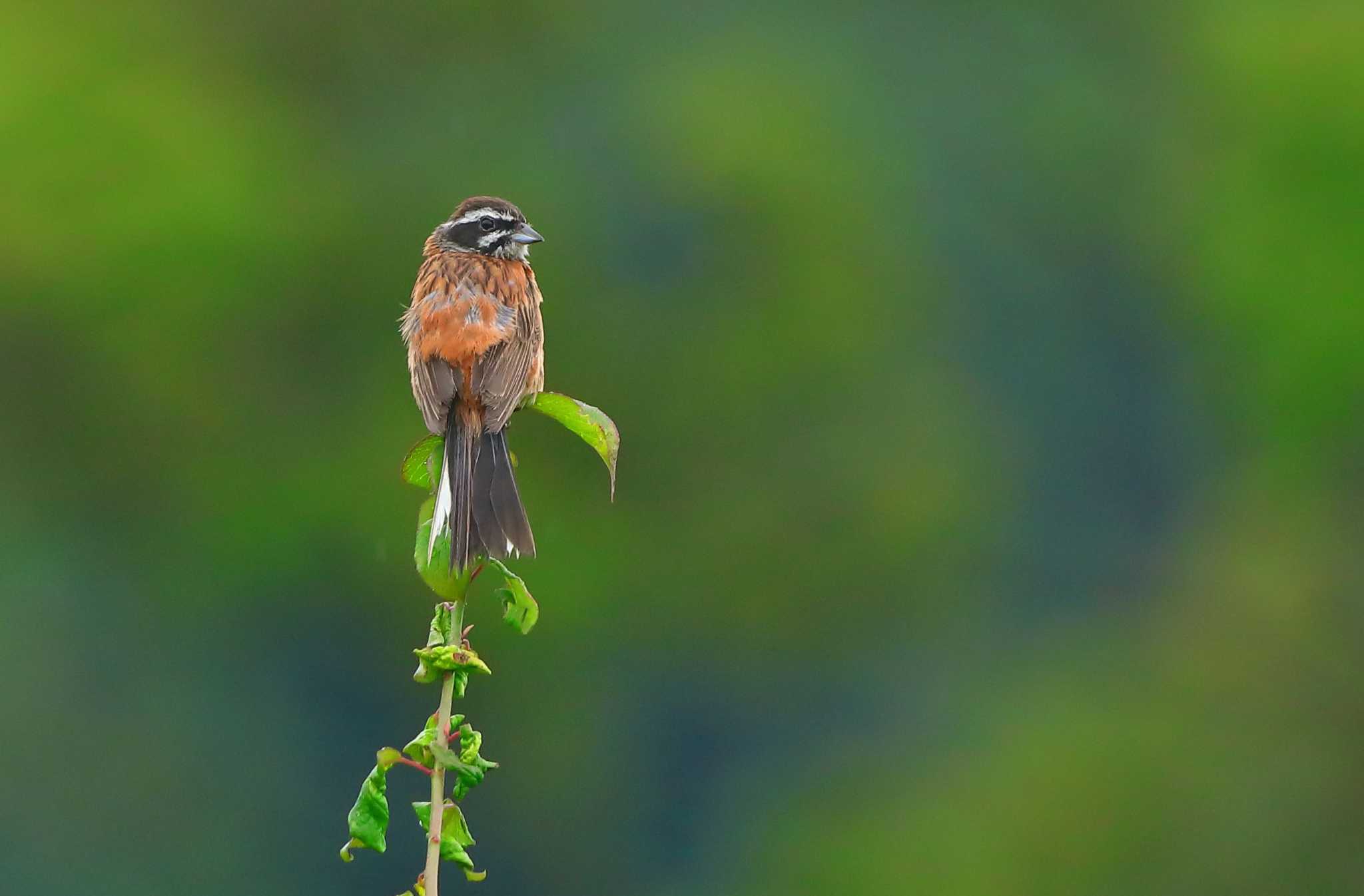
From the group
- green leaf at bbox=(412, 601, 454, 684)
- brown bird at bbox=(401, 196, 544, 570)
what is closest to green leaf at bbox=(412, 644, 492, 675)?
green leaf at bbox=(412, 601, 454, 684)

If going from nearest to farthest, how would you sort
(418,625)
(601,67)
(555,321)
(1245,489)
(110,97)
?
(418,625) → (555,321) → (110,97) → (1245,489) → (601,67)

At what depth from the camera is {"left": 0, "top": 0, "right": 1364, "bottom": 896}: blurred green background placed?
2667 cm

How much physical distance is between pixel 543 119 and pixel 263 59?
4666 millimetres

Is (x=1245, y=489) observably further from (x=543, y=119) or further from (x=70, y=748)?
(x=70, y=748)

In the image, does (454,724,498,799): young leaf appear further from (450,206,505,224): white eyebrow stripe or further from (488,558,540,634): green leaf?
(450,206,505,224): white eyebrow stripe

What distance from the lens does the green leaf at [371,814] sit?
6.70 feet

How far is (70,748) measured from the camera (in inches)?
1041

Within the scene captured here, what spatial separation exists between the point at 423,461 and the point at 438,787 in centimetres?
73

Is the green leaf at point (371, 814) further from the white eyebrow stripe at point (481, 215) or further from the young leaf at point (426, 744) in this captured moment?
the white eyebrow stripe at point (481, 215)

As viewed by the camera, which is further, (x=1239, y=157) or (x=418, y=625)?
(x=1239, y=157)

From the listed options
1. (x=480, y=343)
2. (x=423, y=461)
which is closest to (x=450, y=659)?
(x=423, y=461)

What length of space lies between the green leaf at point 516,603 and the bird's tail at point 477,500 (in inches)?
1.5

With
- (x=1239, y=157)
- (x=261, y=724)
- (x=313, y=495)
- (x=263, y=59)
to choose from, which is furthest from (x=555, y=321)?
(x=1239, y=157)

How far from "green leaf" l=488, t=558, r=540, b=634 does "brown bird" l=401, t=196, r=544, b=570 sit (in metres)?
0.42
